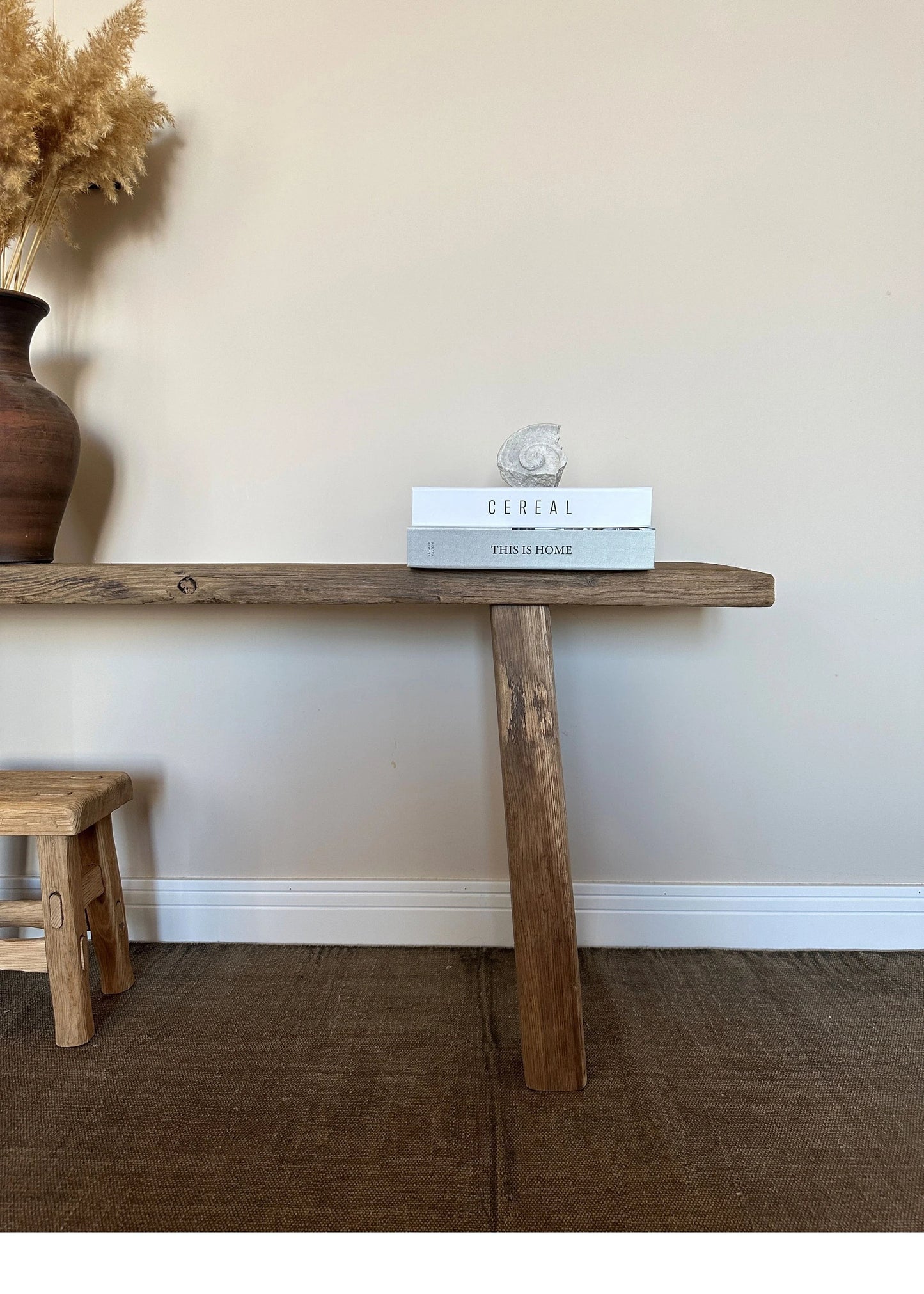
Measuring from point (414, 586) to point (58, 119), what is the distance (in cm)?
84

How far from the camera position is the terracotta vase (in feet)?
3.92

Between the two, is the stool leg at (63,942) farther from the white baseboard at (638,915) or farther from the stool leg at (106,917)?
the white baseboard at (638,915)

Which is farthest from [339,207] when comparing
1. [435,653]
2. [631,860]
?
[631,860]

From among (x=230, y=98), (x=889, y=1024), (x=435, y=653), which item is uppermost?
A: (x=230, y=98)

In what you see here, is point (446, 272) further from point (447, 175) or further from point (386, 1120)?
point (386, 1120)

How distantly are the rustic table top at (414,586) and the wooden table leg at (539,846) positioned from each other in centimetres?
5

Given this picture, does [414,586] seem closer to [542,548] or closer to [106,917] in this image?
[542,548]

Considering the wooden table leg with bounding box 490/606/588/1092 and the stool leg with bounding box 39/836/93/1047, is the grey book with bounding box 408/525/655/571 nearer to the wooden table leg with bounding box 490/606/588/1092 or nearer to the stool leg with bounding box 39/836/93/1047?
the wooden table leg with bounding box 490/606/588/1092

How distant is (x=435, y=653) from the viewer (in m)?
1.49

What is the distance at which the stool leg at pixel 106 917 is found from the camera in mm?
1331

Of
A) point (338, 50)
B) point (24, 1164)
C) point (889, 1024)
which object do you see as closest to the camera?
point (24, 1164)

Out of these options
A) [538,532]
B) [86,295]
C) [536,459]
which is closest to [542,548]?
[538,532]

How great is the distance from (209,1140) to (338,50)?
162 cm

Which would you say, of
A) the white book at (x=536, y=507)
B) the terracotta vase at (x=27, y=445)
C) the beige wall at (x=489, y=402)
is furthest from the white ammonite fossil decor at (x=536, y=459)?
the terracotta vase at (x=27, y=445)
